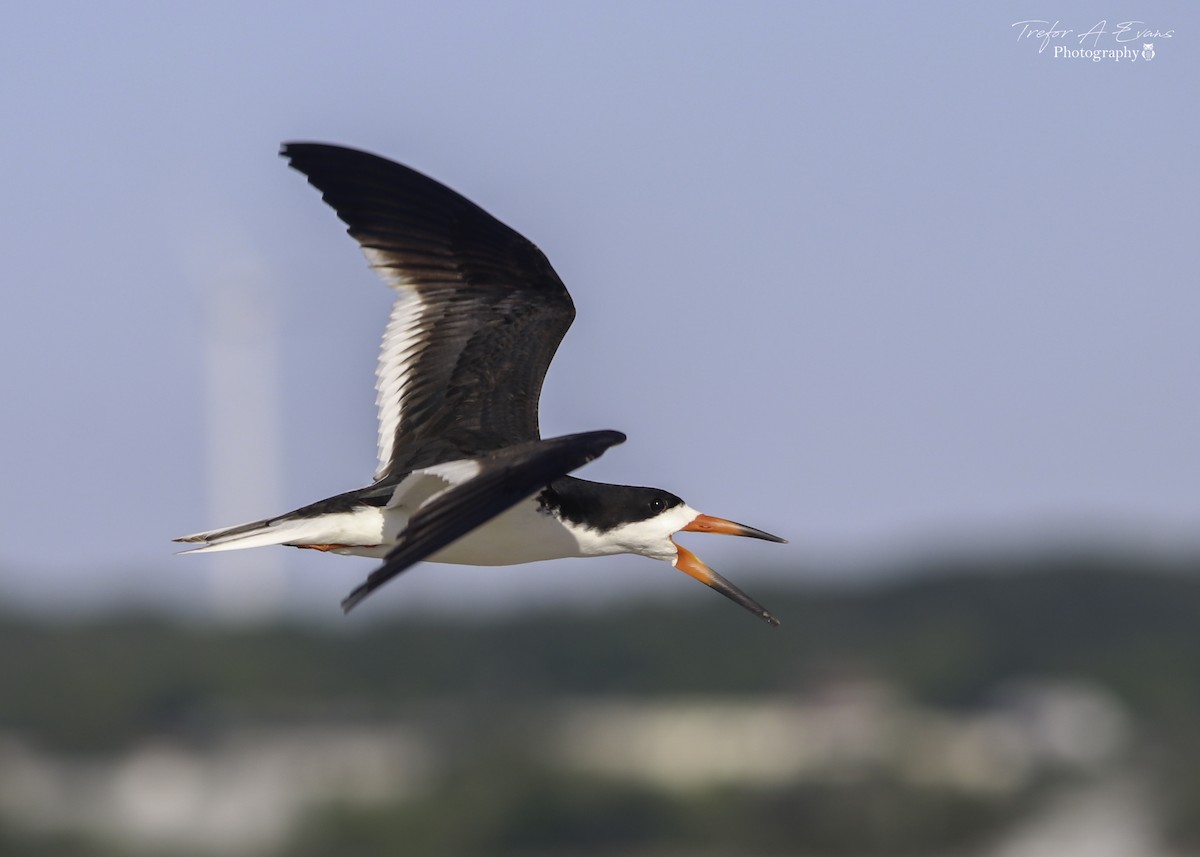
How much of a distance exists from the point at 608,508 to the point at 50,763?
7617cm

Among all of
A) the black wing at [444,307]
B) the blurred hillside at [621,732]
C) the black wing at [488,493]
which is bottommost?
the blurred hillside at [621,732]

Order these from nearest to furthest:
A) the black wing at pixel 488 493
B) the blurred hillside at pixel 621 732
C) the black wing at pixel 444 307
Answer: the black wing at pixel 488 493
the black wing at pixel 444 307
the blurred hillside at pixel 621 732

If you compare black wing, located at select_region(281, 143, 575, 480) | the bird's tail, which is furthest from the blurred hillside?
the bird's tail

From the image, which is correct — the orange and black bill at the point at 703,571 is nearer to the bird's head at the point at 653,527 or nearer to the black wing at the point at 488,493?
the bird's head at the point at 653,527

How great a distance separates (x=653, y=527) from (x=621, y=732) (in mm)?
76159

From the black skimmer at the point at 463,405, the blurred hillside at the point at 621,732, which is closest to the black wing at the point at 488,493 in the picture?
the black skimmer at the point at 463,405

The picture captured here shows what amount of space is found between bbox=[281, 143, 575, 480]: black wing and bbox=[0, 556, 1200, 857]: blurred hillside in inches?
2424

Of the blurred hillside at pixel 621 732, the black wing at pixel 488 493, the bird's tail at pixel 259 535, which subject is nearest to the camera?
the black wing at pixel 488 493

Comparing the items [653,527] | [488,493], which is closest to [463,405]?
[653,527]

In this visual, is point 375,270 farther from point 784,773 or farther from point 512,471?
point 784,773

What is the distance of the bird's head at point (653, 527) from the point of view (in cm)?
1262

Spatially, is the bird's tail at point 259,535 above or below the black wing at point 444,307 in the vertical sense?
below

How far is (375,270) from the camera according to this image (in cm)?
1401

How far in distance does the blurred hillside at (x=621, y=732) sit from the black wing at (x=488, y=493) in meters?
64.0
